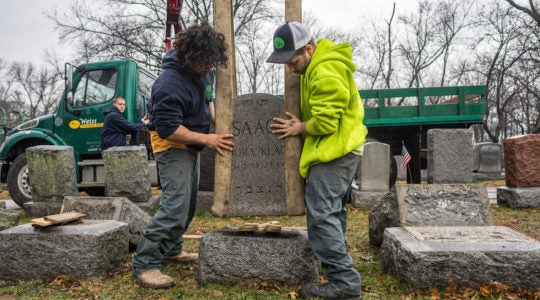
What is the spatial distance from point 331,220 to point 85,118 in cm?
656

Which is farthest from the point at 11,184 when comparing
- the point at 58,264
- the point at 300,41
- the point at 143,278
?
the point at 300,41

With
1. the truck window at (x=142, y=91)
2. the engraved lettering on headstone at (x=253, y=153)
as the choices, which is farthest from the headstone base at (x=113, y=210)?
the truck window at (x=142, y=91)

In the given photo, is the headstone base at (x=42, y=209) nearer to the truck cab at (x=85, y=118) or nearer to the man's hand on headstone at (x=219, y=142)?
the truck cab at (x=85, y=118)

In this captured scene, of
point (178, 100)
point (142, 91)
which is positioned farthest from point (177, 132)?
point (142, 91)

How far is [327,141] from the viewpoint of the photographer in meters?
2.46

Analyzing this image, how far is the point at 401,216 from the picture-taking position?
3406mm

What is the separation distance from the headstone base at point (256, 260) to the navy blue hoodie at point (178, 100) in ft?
2.47

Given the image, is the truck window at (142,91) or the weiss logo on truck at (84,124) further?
the truck window at (142,91)

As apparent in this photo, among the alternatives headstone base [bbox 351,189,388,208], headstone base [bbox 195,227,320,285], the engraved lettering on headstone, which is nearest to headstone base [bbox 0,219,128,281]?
headstone base [bbox 195,227,320,285]

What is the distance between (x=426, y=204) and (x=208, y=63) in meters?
2.24

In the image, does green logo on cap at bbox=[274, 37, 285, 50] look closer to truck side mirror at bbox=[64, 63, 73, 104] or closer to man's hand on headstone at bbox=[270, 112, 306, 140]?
man's hand on headstone at bbox=[270, 112, 306, 140]

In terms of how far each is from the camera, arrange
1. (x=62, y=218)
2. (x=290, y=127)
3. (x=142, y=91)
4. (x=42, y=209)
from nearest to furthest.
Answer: (x=290, y=127) < (x=62, y=218) < (x=42, y=209) < (x=142, y=91)

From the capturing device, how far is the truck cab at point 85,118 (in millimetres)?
7355

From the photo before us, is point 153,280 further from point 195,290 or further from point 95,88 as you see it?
point 95,88
